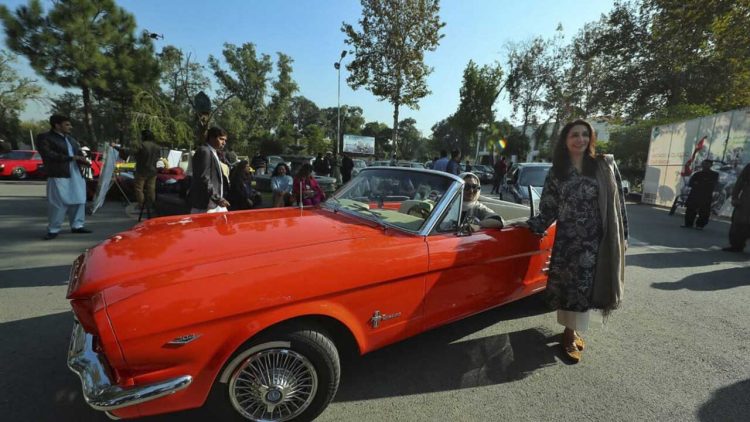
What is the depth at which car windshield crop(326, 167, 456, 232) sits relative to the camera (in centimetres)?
288

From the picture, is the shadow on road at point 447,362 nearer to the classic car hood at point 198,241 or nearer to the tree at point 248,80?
the classic car hood at point 198,241

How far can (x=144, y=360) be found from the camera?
162cm

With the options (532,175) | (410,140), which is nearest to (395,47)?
(532,175)

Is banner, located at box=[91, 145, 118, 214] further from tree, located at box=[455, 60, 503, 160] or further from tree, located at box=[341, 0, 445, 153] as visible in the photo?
tree, located at box=[455, 60, 503, 160]

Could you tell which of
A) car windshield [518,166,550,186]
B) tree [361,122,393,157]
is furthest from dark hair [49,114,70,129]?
tree [361,122,393,157]

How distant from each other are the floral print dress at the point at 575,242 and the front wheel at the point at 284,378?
1909 mm

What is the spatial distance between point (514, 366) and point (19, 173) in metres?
21.3

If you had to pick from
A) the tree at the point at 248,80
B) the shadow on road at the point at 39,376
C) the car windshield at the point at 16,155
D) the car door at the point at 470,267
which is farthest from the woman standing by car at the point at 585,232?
the tree at the point at 248,80

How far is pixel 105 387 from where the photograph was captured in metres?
1.60

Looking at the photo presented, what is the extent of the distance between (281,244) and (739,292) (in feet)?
19.0

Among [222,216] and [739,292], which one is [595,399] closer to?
[222,216]

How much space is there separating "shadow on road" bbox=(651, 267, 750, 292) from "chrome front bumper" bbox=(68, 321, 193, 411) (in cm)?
553

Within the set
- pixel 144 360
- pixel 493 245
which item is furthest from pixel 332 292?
pixel 493 245

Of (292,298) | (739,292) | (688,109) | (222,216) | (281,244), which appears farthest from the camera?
(688,109)
